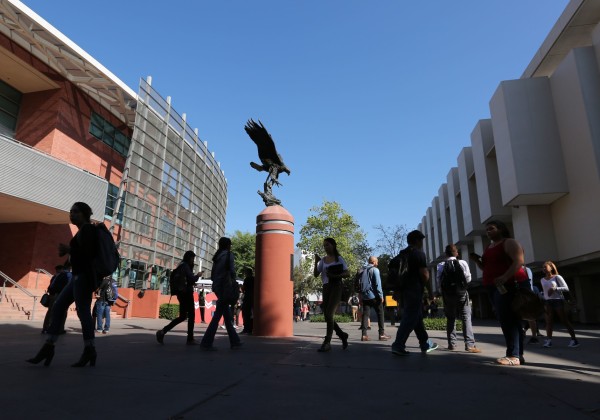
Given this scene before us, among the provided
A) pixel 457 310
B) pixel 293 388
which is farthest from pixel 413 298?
pixel 293 388

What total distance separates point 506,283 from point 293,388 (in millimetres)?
2836

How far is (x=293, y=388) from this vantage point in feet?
9.82

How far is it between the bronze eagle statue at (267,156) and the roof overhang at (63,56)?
1493 centimetres

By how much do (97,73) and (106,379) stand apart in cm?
2275

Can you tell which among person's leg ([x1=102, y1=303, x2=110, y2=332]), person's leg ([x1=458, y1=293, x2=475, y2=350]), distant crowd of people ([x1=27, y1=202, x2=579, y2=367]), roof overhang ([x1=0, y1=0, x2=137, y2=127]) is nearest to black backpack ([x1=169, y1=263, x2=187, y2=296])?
distant crowd of people ([x1=27, y1=202, x2=579, y2=367])

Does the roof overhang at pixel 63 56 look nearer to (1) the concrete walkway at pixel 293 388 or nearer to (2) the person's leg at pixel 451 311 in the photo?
(1) the concrete walkway at pixel 293 388

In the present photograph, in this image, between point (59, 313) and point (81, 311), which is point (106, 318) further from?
point (81, 311)

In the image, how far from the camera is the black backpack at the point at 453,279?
5883mm

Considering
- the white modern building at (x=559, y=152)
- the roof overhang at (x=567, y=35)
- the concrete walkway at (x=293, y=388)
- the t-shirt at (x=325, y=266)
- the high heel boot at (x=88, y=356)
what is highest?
the roof overhang at (x=567, y=35)

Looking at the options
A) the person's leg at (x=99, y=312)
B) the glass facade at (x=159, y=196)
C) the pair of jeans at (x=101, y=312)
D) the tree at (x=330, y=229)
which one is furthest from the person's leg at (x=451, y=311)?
the tree at (x=330, y=229)

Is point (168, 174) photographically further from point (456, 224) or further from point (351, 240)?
point (456, 224)

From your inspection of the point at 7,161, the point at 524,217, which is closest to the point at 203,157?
the point at 7,161

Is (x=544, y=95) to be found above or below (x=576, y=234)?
above

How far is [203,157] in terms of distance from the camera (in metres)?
35.8
